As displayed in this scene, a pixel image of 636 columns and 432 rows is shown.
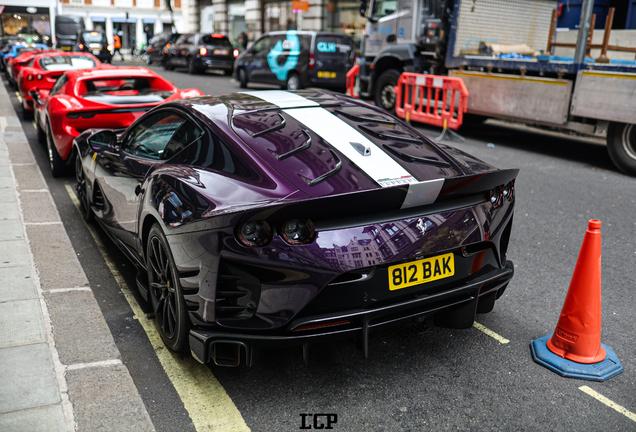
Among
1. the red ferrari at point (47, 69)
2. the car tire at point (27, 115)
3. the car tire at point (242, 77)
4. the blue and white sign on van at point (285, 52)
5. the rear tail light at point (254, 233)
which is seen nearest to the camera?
the rear tail light at point (254, 233)

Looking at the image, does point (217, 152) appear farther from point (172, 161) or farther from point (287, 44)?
point (287, 44)

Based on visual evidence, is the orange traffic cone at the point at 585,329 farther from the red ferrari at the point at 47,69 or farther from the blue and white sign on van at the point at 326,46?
the blue and white sign on van at the point at 326,46

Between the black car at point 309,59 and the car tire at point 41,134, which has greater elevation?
the black car at point 309,59

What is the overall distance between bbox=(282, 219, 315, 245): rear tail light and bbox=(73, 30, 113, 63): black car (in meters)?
33.0

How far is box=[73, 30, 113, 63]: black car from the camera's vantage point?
32281 millimetres

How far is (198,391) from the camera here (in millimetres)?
2953

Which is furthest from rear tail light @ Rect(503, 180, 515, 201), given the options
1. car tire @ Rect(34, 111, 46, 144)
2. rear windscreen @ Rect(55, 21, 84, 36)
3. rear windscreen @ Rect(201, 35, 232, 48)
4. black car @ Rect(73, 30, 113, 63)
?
rear windscreen @ Rect(55, 21, 84, 36)

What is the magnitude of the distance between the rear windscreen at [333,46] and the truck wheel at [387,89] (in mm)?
5276

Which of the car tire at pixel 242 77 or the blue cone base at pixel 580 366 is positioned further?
the car tire at pixel 242 77

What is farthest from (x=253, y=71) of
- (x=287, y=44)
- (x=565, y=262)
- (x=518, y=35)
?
(x=565, y=262)

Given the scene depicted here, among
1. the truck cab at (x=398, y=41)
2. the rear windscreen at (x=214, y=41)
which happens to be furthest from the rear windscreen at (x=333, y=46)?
the rear windscreen at (x=214, y=41)

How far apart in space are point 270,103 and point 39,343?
1934 mm

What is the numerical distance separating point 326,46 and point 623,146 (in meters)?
11.2

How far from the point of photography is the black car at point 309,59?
17672mm
